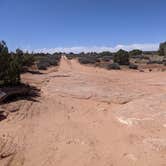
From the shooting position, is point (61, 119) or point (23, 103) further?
point (23, 103)

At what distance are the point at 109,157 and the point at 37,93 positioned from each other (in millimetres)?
8019

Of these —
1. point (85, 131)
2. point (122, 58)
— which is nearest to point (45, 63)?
point (122, 58)

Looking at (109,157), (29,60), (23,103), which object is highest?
(29,60)

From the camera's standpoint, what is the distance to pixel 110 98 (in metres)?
13.3

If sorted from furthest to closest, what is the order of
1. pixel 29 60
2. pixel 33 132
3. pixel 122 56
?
pixel 122 56 → pixel 29 60 → pixel 33 132

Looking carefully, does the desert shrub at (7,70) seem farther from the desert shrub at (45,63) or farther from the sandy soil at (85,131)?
the desert shrub at (45,63)

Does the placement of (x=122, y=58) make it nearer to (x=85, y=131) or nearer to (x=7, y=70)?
(x=7, y=70)

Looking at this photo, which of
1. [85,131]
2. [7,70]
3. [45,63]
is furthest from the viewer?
[45,63]

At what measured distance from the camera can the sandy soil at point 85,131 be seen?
21.7 feet

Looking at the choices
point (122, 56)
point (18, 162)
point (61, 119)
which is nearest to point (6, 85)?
point (61, 119)

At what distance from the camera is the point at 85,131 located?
8.53m

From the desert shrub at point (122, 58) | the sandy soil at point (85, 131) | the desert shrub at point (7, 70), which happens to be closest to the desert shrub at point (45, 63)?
the desert shrub at point (122, 58)

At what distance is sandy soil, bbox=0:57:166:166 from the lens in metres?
6.62

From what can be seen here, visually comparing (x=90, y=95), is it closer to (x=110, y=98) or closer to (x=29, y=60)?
(x=110, y=98)
